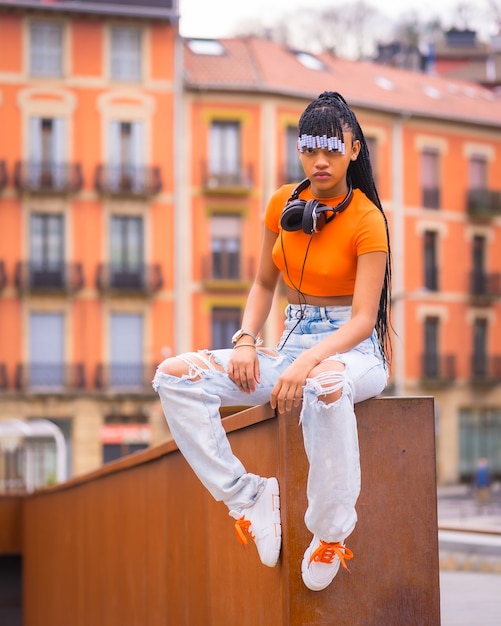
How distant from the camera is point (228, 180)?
43.2 meters

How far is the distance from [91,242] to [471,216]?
46.5ft

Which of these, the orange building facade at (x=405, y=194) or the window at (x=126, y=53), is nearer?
the window at (x=126, y=53)

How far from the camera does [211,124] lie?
4366 cm

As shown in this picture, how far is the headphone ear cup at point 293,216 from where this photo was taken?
14.4ft

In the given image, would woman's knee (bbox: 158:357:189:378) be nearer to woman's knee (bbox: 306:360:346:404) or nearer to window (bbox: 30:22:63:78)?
woman's knee (bbox: 306:360:346:404)

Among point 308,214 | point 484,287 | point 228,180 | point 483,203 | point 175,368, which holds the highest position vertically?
point 228,180

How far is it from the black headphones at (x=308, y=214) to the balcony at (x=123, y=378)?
37.0 meters

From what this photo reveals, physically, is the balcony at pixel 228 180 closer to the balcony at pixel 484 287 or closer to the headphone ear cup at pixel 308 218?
the balcony at pixel 484 287

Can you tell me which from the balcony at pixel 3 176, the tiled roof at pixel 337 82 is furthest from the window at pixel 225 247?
the balcony at pixel 3 176

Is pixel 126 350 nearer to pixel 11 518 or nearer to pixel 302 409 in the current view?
pixel 11 518

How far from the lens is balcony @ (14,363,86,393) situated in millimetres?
40969

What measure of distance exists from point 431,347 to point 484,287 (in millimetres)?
3125

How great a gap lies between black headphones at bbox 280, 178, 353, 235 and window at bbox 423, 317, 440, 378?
41910 mm

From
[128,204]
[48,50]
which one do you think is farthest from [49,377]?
[48,50]
